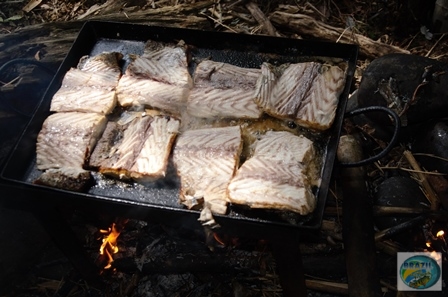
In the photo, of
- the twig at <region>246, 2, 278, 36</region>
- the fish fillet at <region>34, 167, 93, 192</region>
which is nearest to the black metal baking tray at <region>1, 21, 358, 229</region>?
the fish fillet at <region>34, 167, 93, 192</region>

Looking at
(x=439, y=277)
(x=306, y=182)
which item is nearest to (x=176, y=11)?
(x=306, y=182)

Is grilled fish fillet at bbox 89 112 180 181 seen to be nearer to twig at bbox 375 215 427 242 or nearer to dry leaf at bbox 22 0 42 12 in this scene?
twig at bbox 375 215 427 242

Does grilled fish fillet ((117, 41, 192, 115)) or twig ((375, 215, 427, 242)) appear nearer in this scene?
grilled fish fillet ((117, 41, 192, 115))

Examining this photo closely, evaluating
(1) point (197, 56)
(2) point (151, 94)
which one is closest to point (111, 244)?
(2) point (151, 94)

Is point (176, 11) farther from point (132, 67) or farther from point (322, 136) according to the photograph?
point (322, 136)

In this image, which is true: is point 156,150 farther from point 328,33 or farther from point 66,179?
point 328,33
